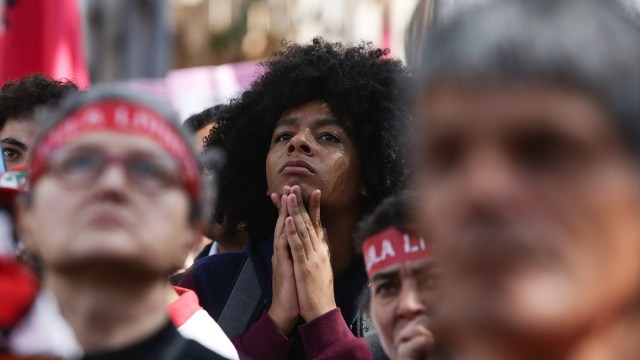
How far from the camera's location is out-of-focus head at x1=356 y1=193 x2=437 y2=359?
300 centimetres

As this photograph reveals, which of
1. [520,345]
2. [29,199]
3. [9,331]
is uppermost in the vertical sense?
[29,199]

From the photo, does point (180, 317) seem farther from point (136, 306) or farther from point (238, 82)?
point (238, 82)

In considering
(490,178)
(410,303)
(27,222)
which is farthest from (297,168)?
(490,178)

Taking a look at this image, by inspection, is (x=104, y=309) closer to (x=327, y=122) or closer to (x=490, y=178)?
(x=490, y=178)

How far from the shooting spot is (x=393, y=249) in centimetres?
309

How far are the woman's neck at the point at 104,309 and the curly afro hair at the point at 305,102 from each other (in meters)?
2.11

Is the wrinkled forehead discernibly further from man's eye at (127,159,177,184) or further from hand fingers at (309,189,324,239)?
hand fingers at (309,189,324,239)

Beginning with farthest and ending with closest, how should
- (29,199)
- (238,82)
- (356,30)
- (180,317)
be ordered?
(356,30) → (238,82) → (180,317) → (29,199)

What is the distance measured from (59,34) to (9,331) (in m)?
5.37

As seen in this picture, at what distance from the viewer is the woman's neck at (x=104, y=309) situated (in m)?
2.36

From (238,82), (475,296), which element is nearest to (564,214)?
(475,296)

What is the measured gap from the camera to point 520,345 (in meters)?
1.64

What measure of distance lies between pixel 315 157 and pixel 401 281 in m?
1.34

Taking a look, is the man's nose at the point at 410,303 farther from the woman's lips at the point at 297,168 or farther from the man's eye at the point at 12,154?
the man's eye at the point at 12,154
